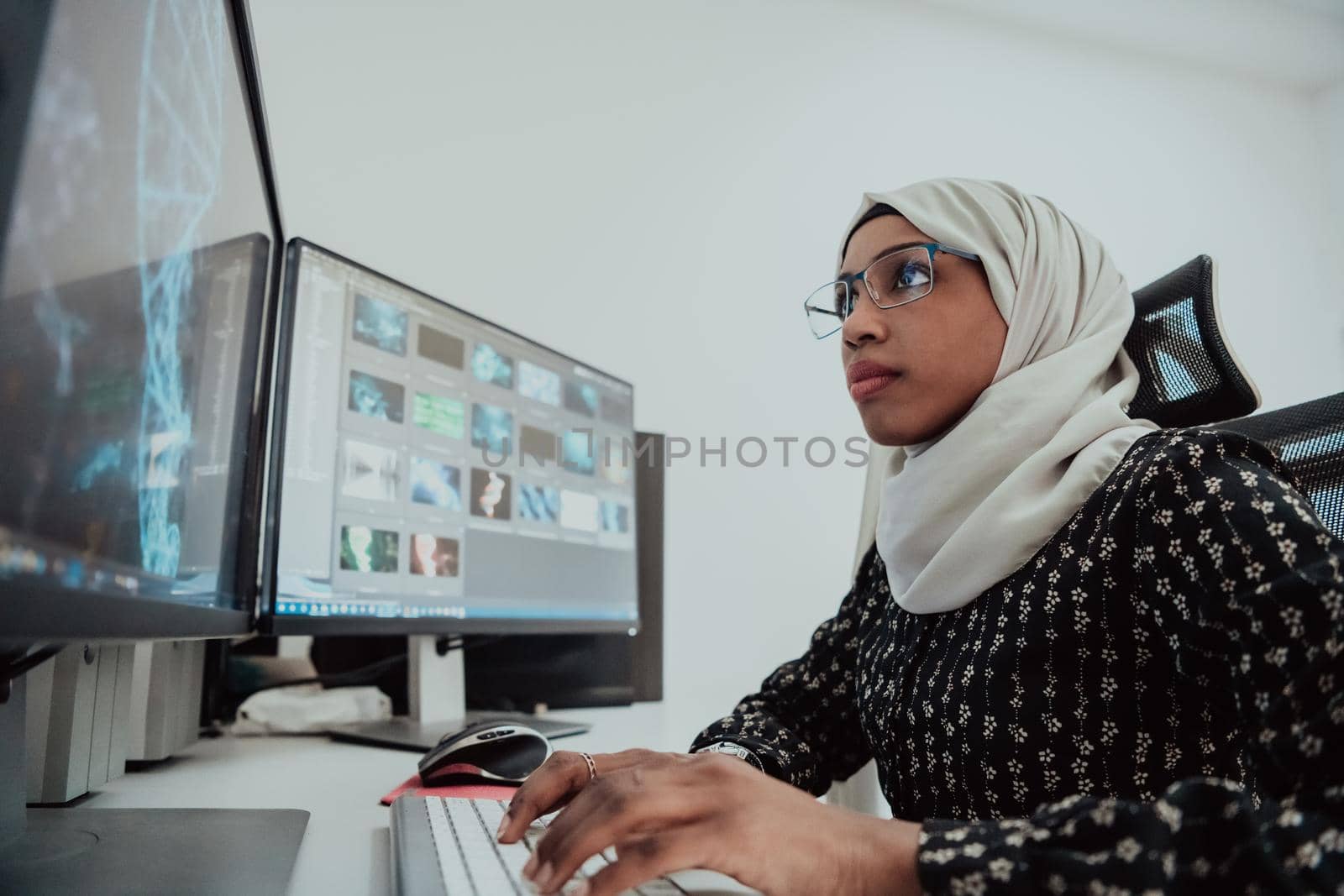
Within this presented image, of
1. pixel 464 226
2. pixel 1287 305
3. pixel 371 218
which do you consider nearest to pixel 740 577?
pixel 464 226

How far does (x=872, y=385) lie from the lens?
35.3 inches

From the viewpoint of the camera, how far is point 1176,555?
562mm

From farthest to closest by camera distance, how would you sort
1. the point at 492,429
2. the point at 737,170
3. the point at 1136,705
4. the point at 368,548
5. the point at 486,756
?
the point at 737,170
the point at 492,429
the point at 368,548
the point at 486,756
the point at 1136,705

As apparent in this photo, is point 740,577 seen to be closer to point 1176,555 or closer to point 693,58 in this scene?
point 693,58

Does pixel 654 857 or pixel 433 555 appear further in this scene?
pixel 433 555

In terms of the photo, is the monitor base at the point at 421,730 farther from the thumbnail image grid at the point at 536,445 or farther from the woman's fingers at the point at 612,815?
the woman's fingers at the point at 612,815

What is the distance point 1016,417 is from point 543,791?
0.53 metres

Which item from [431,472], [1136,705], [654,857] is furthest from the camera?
[431,472]

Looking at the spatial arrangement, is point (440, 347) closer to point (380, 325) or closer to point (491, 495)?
point (380, 325)

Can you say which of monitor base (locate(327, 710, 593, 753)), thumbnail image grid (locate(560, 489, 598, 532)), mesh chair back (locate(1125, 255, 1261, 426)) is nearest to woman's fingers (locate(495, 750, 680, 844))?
monitor base (locate(327, 710, 593, 753))

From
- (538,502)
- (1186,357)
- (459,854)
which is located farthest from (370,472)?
(1186,357)

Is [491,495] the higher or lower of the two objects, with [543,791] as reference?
higher

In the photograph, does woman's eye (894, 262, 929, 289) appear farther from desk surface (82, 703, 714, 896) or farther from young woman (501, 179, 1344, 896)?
desk surface (82, 703, 714, 896)

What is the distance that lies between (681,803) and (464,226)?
1614mm
